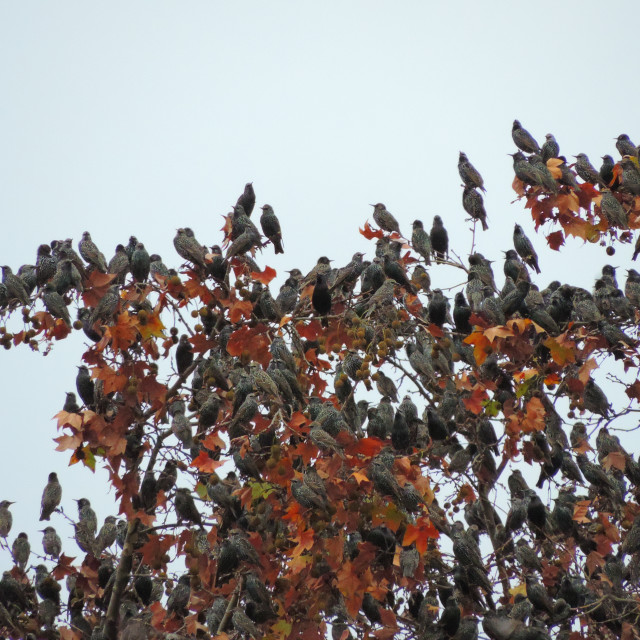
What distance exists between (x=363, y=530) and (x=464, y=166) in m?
3.60

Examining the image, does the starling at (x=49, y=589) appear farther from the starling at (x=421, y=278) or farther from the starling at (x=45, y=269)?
the starling at (x=421, y=278)

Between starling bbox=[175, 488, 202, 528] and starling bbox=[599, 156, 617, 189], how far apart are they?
10.6 ft

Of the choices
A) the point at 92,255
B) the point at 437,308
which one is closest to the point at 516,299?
the point at 437,308

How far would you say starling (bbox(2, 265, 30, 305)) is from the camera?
5363mm

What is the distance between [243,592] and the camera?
5.18m

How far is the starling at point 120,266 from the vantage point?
220 inches

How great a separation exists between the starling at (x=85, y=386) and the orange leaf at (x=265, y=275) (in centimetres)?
108

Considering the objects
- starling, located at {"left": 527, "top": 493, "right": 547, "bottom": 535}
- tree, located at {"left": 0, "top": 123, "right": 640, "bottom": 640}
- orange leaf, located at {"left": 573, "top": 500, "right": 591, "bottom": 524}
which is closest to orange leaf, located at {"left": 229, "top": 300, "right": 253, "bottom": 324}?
tree, located at {"left": 0, "top": 123, "right": 640, "bottom": 640}

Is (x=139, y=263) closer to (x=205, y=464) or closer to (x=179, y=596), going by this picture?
(x=205, y=464)

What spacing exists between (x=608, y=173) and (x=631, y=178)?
0.96 ft

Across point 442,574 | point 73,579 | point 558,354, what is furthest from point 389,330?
point 73,579

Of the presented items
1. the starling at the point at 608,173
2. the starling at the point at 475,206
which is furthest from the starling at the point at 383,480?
the starling at the point at 475,206

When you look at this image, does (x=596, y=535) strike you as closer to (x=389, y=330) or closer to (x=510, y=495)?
(x=510, y=495)

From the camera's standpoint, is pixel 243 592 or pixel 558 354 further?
pixel 558 354
